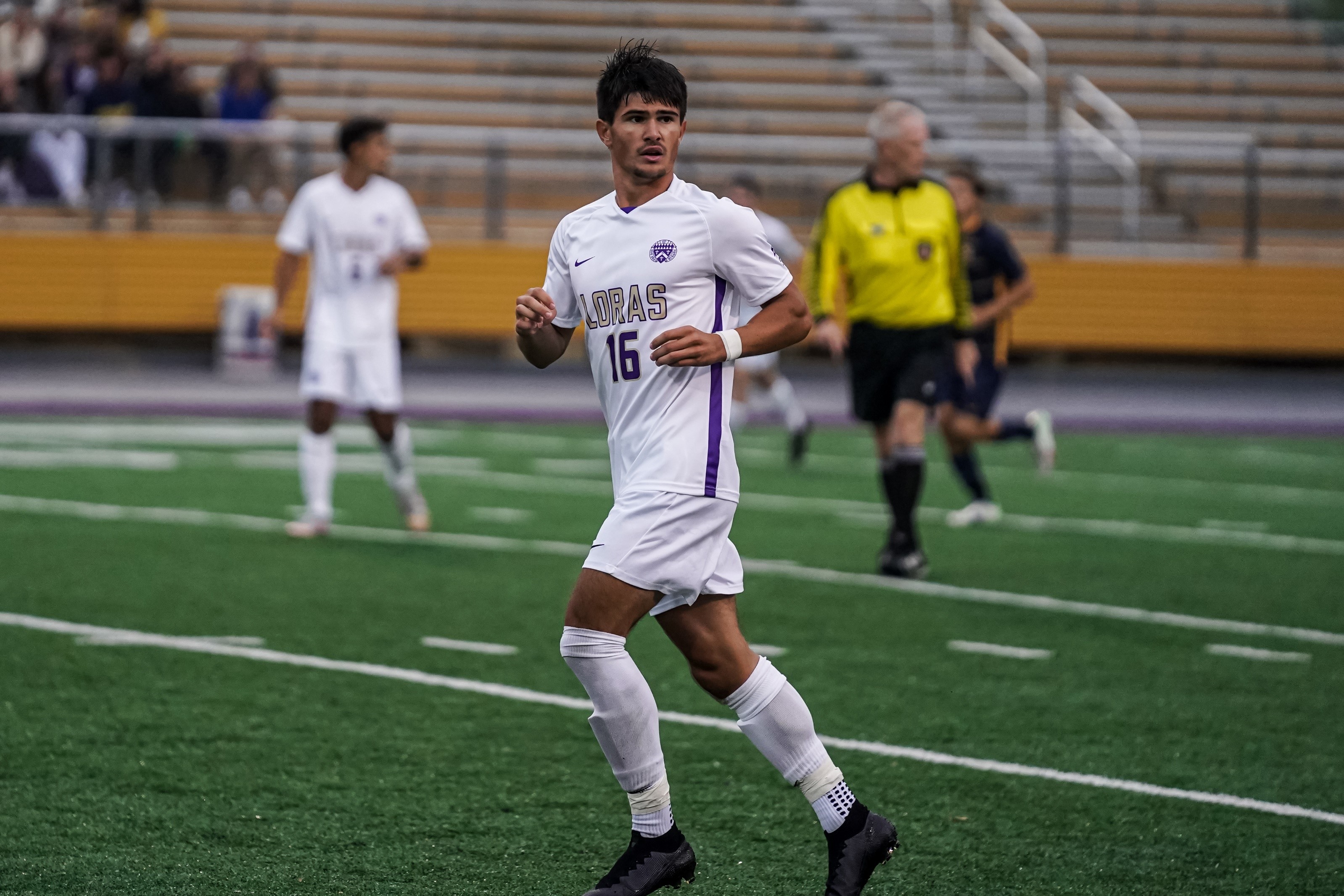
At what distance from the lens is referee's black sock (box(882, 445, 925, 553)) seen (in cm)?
944

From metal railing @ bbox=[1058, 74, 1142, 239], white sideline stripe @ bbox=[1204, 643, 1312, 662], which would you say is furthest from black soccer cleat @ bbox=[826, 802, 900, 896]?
metal railing @ bbox=[1058, 74, 1142, 239]

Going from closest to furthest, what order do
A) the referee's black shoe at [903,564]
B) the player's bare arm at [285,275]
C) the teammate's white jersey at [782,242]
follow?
the referee's black shoe at [903,564] < the player's bare arm at [285,275] < the teammate's white jersey at [782,242]

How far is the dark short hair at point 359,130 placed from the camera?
1027 centimetres

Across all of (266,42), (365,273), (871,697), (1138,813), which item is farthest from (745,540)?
(266,42)

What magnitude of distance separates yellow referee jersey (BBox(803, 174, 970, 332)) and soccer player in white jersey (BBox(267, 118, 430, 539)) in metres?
2.53

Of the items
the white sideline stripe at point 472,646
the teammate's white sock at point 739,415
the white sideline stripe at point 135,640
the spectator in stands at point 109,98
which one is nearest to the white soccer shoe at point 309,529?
the white sideline stripe at point 135,640

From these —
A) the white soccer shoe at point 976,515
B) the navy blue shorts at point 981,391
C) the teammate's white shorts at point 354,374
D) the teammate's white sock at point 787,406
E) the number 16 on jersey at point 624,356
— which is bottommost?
the white soccer shoe at point 976,515

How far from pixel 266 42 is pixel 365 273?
16.6 metres

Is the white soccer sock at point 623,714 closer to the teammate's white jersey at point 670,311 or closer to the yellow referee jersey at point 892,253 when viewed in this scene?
the teammate's white jersey at point 670,311

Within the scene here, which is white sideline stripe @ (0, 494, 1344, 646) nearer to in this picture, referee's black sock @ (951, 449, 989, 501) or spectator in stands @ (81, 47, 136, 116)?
referee's black sock @ (951, 449, 989, 501)

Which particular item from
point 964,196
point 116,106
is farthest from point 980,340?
point 116,106

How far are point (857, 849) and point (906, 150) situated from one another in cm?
559

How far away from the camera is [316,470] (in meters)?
10.6

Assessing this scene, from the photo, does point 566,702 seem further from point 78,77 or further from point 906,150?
point 78,77
